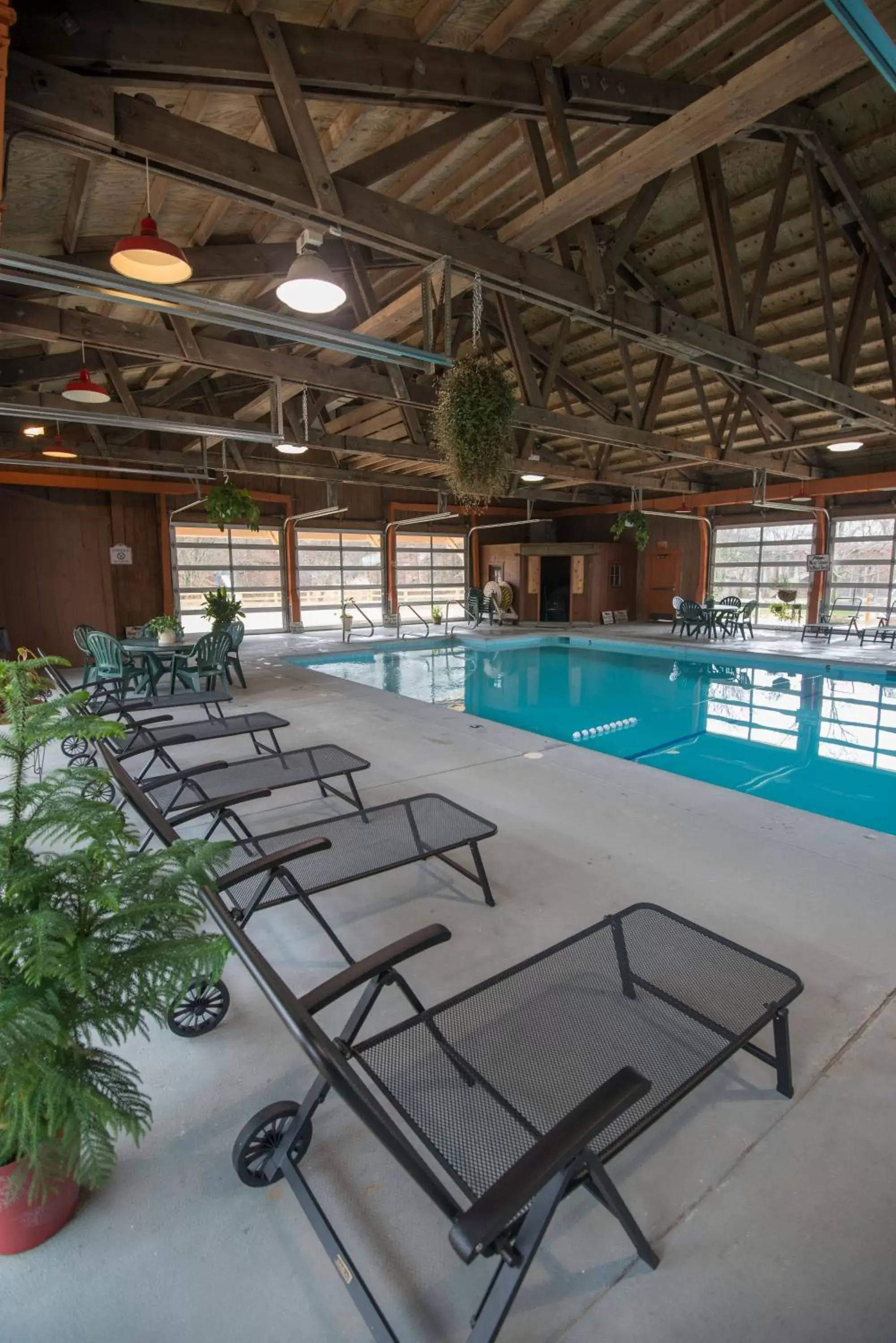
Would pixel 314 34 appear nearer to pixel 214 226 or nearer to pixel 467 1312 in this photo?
pixel 214 226

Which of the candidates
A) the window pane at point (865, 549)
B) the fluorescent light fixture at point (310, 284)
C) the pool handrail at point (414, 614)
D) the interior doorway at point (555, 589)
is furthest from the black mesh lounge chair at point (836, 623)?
the fluorescent light fixture at point (310, 284)

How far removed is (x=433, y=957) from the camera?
2111mm

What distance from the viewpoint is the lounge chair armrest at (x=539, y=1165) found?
777 millimetres

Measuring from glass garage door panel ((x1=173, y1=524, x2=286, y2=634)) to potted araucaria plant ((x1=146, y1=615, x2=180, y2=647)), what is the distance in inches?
189

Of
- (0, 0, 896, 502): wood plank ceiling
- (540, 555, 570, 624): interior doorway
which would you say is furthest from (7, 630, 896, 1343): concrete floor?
(540, 555, 570, 624): interior doorway

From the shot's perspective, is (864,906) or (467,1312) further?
(864,906)

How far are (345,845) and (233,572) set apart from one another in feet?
36.9

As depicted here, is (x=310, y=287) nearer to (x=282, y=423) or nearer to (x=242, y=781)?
(x=242, y=781)

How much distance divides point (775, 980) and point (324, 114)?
471 centimetres

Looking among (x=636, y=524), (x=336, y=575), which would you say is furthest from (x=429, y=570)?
(x=636, y=524)

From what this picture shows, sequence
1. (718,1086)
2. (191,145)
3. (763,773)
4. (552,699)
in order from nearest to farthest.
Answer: (718,1086) → (191,145) → (763,773) → (552,699)

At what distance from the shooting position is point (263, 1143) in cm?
138

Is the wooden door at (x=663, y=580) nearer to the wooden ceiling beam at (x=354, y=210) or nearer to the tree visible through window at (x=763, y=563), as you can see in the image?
the tree visible through window at (x=763, y=563)

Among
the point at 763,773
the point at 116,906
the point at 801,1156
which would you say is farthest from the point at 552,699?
the point at 116,906
